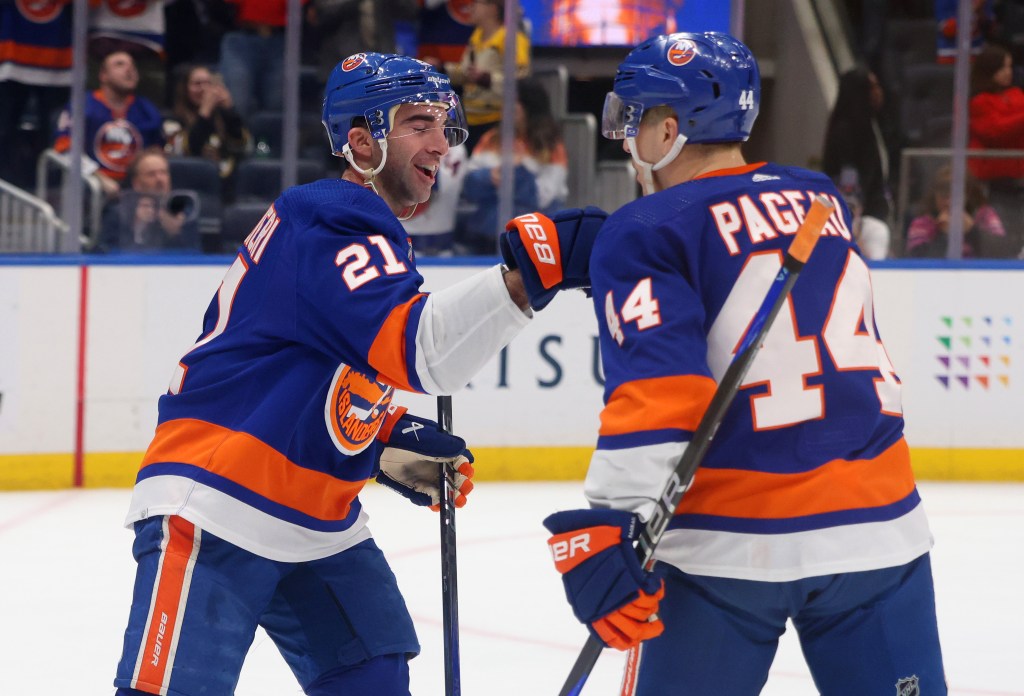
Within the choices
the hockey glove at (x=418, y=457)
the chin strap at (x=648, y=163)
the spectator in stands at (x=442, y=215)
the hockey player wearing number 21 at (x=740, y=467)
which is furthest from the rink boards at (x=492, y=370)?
the hockey player wearing number 21 at (x=740, y=467)

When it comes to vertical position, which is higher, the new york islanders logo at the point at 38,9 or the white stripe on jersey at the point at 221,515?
the new york islanders logo at the point at 38,9

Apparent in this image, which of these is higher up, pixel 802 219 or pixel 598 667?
pixel 802 219

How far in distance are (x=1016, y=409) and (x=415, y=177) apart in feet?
14.1

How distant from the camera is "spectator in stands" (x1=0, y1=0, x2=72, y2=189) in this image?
213 inches

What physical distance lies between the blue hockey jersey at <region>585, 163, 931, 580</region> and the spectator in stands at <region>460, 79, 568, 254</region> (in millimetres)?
4157

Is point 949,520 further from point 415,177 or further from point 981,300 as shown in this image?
point 415,177

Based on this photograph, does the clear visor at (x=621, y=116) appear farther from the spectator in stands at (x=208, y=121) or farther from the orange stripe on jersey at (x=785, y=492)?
the spectator in stands at (x=208, y=121)

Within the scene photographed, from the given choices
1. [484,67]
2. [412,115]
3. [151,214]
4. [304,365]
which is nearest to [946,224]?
[484,67]

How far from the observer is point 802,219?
1.64 m

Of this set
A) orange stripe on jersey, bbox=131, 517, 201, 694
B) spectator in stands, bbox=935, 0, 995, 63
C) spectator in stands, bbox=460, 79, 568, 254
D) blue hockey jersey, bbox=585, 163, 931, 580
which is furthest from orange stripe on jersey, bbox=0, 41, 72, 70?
blue hockey jersey, bbox=585, 163, 931, 580

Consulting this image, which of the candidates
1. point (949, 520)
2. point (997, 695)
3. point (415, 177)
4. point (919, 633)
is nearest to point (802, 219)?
point (919, 633)

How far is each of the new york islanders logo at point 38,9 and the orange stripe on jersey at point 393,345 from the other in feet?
13.6

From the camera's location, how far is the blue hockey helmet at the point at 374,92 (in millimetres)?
2004

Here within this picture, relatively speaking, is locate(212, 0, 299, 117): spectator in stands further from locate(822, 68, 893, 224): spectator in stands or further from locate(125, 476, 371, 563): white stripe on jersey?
locate(125, 476, 371, 563): white stripe on jersey
